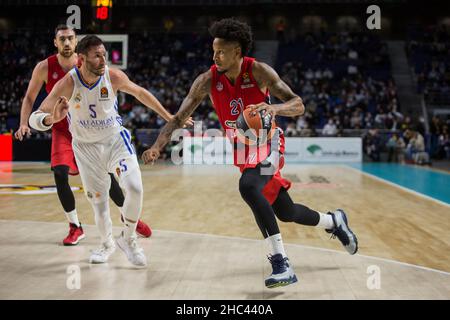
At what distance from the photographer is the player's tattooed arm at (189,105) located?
14.6 ft

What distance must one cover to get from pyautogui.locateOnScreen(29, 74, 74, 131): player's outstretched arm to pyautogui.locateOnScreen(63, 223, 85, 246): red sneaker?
1.60 metres

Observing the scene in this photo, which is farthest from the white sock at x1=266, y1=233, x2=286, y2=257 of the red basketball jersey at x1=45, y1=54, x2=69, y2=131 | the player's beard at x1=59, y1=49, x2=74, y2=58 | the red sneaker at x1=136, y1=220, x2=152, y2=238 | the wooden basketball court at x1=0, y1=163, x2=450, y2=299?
the player's beard at x1=59, y1=49, x2=74, y2=58

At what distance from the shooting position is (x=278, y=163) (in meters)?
4.37

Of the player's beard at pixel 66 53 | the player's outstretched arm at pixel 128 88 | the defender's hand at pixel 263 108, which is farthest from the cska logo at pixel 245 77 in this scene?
the player's beard at pixel 66 53

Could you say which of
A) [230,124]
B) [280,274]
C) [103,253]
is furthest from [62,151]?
[280,274]

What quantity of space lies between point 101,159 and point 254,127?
1.52 meters

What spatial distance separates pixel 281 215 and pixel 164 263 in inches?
44.2

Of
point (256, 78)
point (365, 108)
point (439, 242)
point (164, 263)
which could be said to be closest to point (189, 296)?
point (164, 263)

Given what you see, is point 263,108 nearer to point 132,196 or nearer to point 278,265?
point 278,265

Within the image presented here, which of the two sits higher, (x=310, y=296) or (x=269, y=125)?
(x=269, y=125)

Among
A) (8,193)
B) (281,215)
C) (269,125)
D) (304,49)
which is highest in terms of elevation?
(304,49)

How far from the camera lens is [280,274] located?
13.2 ft
